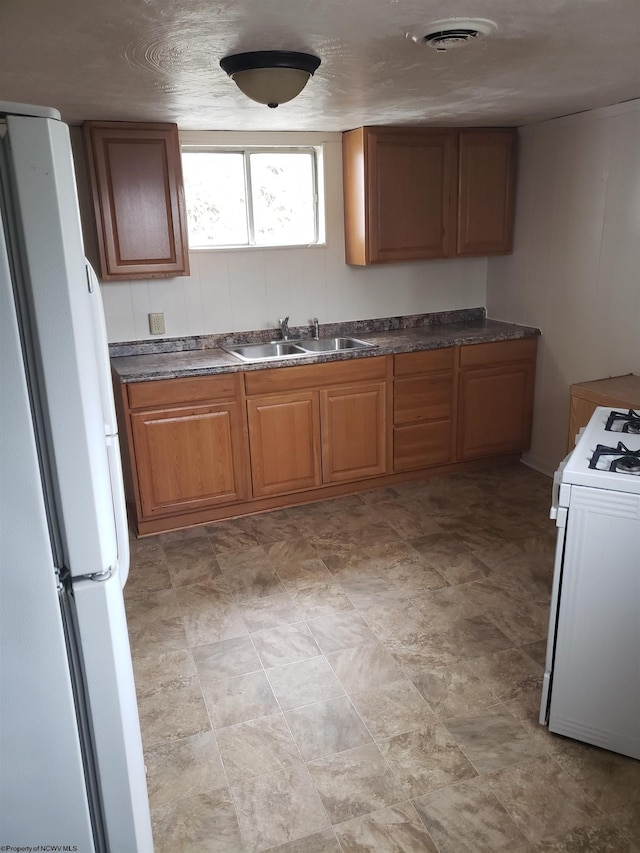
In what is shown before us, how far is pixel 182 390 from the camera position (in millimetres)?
3385

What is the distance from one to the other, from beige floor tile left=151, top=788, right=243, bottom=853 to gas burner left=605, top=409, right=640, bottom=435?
1697mm

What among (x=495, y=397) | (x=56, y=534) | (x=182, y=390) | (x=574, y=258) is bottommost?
(x=495, y=397)

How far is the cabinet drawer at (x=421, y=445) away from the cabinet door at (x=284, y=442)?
1.76 feet

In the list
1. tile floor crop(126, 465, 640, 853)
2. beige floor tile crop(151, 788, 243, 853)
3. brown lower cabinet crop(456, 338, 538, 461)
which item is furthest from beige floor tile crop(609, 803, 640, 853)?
brown lower cabinet crop(456, 338, 538, 461)

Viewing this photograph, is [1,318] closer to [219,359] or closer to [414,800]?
[414,800]

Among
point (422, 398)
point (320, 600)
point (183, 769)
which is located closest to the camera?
point (183, 769)

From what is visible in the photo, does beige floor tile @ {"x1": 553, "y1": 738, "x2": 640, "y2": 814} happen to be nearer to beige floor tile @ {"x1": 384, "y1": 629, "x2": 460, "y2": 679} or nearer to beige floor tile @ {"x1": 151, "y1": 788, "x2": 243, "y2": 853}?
beige floor tile @ {"x1": 384, "y1": 629, "x2": 460, "y2": 679}

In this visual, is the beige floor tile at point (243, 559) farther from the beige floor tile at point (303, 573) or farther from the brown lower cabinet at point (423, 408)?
the brown lower cabinet at point (423, 408)

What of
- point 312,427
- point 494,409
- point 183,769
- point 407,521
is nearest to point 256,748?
point 183,769

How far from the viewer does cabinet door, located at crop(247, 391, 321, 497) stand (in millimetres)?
3617

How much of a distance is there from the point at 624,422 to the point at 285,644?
60.1 inches

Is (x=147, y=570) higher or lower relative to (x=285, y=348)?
lower

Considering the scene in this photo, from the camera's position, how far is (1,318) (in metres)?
0.92

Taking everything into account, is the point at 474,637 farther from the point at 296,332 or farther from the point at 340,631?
the point at 296,332
